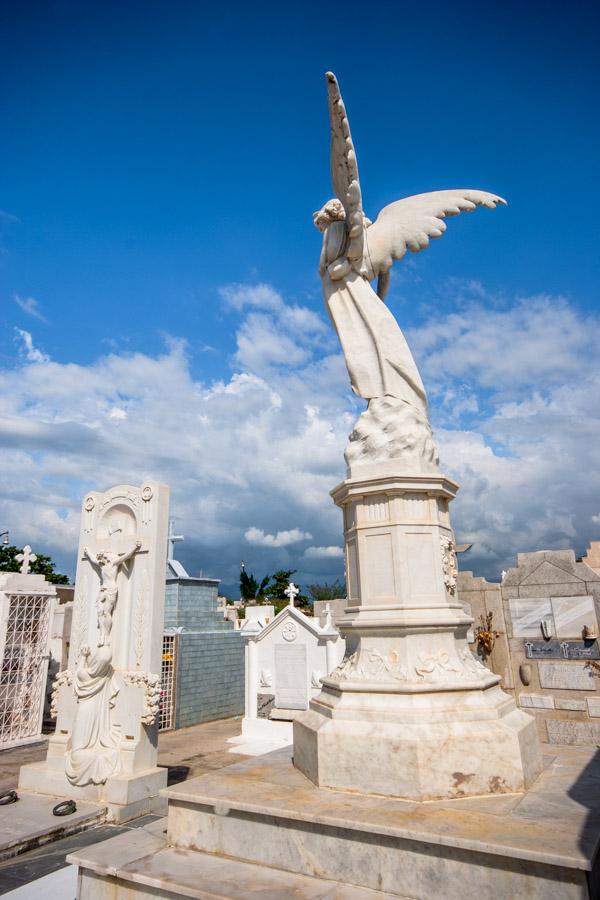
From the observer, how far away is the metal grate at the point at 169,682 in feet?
39.8

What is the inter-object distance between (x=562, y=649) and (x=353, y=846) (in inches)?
235

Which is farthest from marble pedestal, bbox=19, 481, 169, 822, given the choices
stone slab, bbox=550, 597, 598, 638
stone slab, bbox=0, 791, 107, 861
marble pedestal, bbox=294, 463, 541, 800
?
stone slab, bbox=550, 597, 598, 638

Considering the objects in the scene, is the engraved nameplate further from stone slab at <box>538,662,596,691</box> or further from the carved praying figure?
the carved praying figure

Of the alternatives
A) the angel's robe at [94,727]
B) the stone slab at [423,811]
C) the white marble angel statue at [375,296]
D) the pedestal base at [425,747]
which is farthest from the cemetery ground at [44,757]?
the white marble angel statue at [375,296]

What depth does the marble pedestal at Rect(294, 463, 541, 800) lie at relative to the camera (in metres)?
3.50

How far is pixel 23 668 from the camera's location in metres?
11.4

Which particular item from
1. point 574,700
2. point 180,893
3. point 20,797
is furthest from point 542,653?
point 20,797

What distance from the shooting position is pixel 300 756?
13.6 ft

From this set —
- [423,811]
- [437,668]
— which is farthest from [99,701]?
[423,811]

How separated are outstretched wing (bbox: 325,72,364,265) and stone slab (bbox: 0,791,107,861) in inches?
260

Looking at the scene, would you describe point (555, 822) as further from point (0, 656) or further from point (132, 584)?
point (0, 656)

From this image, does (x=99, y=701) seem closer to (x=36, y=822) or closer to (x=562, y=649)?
(x=36, y=822)

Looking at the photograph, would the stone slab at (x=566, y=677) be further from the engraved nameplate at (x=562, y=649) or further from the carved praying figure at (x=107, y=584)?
the carved praying figure at (x=107, y=584)

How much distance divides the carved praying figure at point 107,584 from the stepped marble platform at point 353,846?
143 inches
